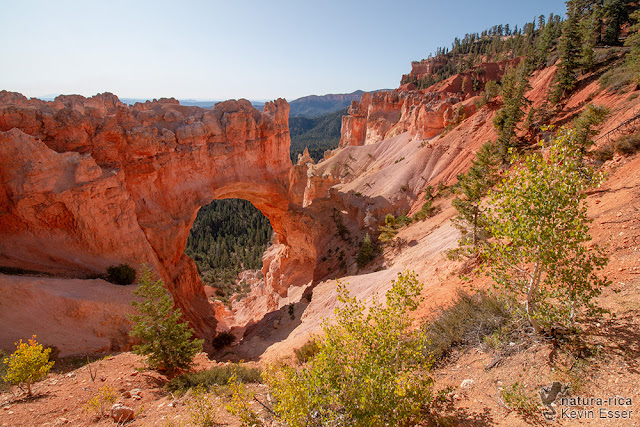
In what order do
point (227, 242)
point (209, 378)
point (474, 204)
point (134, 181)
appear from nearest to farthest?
point (209, 378), point (474, 204), point (134, 181), point (227, 242)

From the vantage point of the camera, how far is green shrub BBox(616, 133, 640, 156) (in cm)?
1543

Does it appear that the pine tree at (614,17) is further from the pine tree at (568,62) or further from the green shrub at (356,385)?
the green shrub at (356,385)

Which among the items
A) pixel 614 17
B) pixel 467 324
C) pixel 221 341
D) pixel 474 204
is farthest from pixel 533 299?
pixel 614 17

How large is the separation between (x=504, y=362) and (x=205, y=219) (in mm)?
69897

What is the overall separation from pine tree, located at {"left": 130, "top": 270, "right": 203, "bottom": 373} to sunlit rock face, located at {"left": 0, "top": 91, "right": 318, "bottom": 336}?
10053 mm

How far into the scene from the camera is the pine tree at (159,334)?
1216 centimetres

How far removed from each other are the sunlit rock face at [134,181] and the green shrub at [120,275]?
0.81m

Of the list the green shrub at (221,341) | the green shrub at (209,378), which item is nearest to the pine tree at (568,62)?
the green shrub at (209,378)

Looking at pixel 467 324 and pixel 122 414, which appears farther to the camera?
pixel 467 324

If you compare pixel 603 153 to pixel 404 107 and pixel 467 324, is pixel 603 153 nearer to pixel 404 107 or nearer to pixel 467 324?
pixel 467 324

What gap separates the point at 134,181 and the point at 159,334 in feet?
56.2

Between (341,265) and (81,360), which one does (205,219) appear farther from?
(81,360)

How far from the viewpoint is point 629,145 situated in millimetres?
15594

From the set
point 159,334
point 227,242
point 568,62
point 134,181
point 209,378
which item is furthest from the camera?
point 227,242
